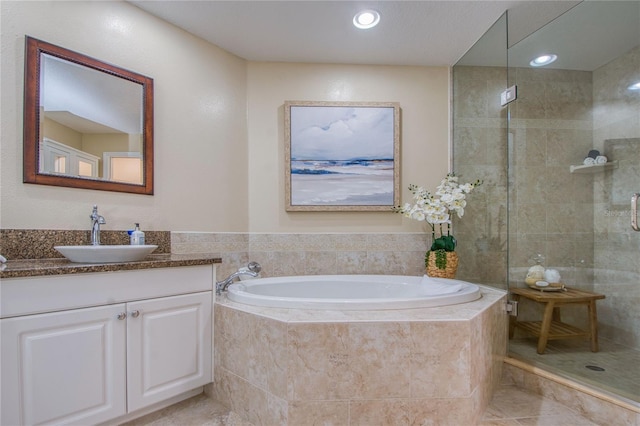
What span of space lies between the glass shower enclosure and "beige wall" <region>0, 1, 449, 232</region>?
1.73ft

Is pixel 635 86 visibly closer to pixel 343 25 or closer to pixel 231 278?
pixel 343 25

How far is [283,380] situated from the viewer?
148cm

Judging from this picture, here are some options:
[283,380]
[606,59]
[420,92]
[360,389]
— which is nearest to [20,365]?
[283,380]

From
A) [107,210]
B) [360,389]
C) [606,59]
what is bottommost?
[360,389]

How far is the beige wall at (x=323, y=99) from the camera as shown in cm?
275

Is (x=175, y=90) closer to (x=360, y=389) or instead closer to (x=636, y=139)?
(x=360, y=389)

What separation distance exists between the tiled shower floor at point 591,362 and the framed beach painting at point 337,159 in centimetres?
139

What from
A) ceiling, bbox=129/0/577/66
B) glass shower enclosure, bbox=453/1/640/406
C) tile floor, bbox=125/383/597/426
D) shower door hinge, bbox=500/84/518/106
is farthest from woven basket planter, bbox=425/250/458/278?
ceiling, bbox=129/0/577/66

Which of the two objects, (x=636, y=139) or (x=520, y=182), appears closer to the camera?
(x=636, y=139)

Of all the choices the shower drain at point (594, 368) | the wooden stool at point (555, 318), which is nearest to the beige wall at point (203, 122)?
the wooden stool at point (555, 318)

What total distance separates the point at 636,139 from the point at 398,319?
1.97 m

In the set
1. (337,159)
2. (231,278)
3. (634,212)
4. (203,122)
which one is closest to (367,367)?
(231,278)

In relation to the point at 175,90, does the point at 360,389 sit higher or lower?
lower

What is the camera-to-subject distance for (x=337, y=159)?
8.95 feet
